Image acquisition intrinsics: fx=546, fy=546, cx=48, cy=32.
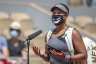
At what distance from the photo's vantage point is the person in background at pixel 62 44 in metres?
6.08

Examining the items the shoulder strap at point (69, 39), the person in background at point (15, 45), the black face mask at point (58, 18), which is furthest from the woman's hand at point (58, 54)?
the person in background at point (15, 45)

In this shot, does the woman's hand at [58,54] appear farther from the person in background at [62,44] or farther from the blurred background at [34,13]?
the blurred background at [34,13]

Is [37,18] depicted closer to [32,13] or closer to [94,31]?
[32,13]

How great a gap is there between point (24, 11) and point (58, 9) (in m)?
11.7

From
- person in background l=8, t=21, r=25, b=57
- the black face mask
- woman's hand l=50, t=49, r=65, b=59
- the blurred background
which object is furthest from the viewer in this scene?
the blurred background

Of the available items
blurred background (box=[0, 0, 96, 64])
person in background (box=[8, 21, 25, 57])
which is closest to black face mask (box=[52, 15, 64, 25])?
person in background (box=[8, 21, 25, 57])

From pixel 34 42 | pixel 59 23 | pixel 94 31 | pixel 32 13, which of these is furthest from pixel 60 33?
pixel 32 13

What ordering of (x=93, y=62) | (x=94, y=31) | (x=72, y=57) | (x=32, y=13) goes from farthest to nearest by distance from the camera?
(x=32, y=13)
(x=94, y=31)
(x=93, y=62)
(x=72, y=57)

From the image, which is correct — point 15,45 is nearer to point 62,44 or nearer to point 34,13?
point 34,13

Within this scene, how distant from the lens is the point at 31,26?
17172 millimetres

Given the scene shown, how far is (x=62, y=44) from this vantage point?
612cm

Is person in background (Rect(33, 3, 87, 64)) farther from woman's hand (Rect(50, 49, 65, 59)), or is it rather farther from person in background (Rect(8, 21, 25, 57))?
person in background (Rect(8, 21, 25, 57))

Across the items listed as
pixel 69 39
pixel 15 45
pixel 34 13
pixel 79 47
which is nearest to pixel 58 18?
pixel 69 39

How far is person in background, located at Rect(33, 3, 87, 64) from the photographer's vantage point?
6.08m
